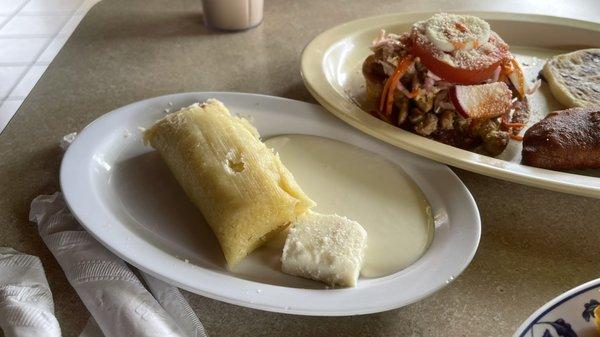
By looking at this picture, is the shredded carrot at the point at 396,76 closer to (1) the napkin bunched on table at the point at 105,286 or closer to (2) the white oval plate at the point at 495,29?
(2) the white oval plate at the point at 495,29

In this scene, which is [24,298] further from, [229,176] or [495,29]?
[495,29]

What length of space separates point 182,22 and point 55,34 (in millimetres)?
632

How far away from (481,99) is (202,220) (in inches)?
20.8

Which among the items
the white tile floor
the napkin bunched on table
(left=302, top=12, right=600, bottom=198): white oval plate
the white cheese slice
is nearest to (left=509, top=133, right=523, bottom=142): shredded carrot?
(left=302, top=12, right=600, bottom=198): white oval plate

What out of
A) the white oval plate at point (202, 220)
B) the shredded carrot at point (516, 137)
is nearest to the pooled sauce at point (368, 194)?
the white oval plate at point (202, 220)

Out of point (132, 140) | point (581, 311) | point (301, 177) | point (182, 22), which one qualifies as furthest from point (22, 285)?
point (182, 22)

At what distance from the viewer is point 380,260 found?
2.27ft

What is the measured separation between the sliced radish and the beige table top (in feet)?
0.40

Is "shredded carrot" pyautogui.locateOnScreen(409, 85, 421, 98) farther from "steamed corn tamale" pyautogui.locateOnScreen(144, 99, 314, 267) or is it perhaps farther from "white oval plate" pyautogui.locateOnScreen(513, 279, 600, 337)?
"white oval plate" pyautogui.locateOnScreen(513, 279, 600, 337)

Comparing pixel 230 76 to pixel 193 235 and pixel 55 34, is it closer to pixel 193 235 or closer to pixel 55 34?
pixel 193 235

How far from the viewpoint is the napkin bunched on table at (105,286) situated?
59 centimetres

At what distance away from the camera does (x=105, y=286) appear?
0.63 metres

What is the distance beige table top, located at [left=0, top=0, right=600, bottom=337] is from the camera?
25.7 inches

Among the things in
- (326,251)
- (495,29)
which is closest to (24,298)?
(326,251)
